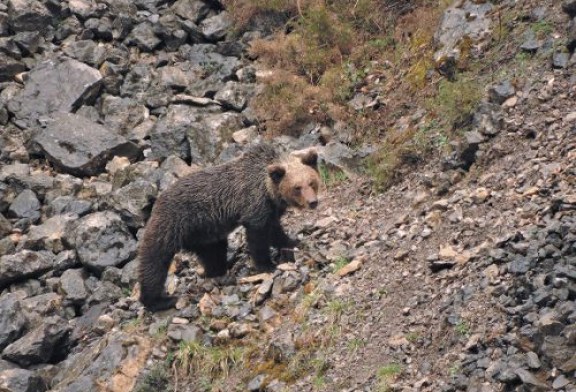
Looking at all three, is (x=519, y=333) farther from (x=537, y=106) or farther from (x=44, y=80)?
(x=44, y=80)

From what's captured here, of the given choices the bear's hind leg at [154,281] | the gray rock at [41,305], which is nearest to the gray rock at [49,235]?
the gray rock at [41,305]

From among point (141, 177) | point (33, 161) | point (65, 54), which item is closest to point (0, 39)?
point (65, 54)

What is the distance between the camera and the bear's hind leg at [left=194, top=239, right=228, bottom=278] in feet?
39.0

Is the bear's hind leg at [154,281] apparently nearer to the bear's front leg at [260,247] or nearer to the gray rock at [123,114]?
the bear's front leg at [260,247]

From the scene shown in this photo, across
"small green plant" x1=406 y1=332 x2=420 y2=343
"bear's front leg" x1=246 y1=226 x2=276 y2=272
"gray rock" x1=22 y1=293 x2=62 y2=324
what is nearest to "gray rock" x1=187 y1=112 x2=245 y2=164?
"gray rock" x1=22 y1=293 x2=62 y2=324

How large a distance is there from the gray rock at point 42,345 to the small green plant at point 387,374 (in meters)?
5.02

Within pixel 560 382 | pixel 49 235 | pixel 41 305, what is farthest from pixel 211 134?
pixel 560 382

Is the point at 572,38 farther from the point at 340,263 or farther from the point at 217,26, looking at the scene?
the point at 217,26

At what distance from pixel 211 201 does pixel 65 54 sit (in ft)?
23.1

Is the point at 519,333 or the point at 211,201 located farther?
the point at 211,201

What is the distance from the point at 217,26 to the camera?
17.5 meters

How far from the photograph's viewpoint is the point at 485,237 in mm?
9258

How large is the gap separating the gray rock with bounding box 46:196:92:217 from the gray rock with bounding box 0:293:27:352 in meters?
2.24

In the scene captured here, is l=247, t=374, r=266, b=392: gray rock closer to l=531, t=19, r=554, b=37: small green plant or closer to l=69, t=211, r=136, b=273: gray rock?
l=69, t=211, r=136, b=273: gray rock
